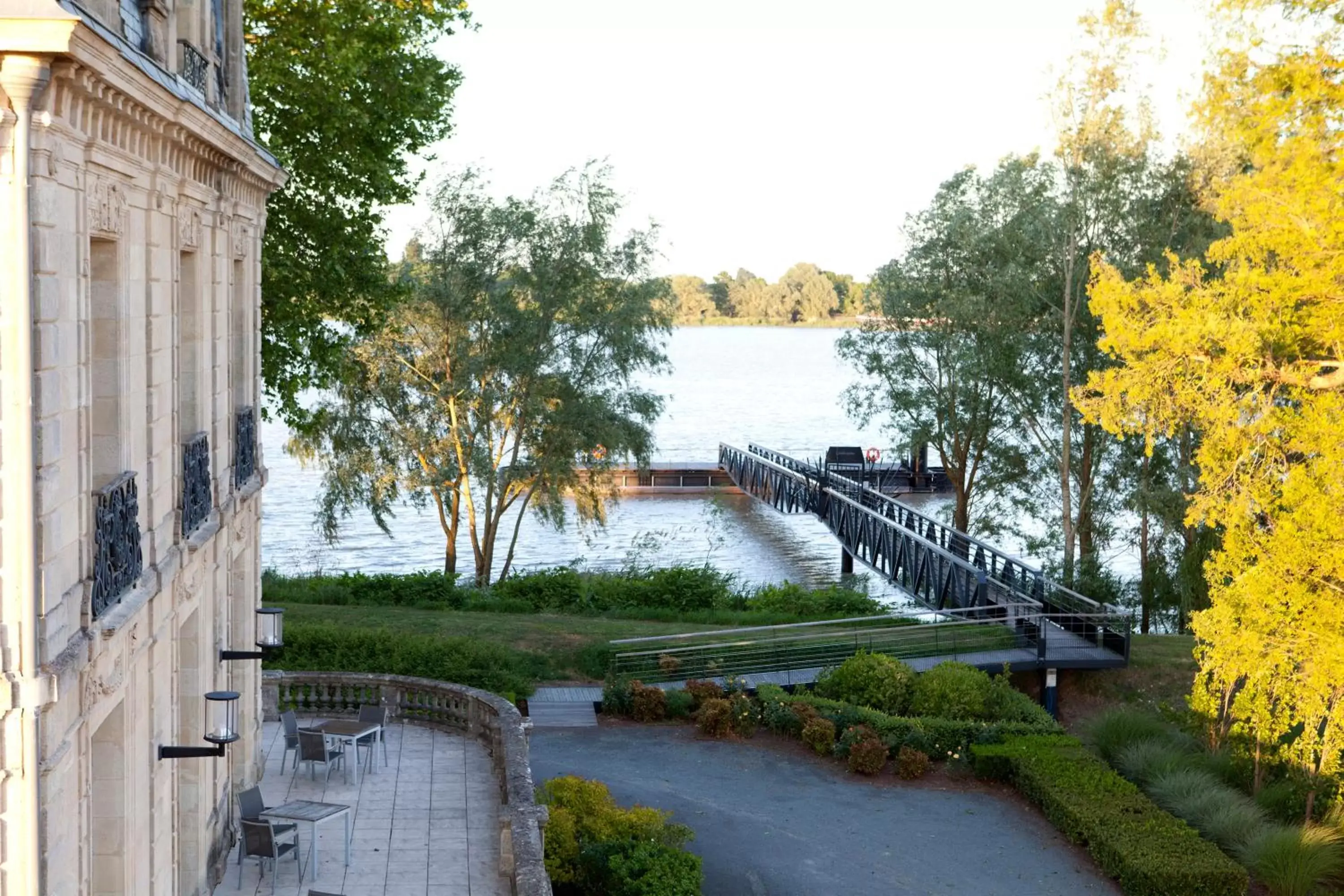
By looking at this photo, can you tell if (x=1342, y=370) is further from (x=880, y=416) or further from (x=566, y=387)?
(x=880, y=416)

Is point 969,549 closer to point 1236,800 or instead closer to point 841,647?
point 841,647

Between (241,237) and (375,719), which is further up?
(241,237)

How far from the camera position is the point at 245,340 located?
49.3 feet

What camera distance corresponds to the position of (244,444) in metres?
14.3

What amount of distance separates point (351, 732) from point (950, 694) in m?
9.75

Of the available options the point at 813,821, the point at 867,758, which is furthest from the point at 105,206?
the point at 867,758

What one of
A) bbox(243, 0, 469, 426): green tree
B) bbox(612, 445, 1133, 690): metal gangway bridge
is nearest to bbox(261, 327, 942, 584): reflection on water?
bbox(243, 0, 469, 426): green tree

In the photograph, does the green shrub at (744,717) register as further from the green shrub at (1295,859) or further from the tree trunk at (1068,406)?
the tree trunk at (1068,406)

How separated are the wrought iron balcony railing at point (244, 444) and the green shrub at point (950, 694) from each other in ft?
37.6

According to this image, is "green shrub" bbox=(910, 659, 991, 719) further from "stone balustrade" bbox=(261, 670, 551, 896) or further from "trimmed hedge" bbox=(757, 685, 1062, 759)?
"stone balustrade" bbox=(261, 670, 551, 896)

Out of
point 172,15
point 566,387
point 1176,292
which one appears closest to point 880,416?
point 566,387

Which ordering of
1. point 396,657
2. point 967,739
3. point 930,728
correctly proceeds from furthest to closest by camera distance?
point 396,657 → point 930,728 → point 967,739

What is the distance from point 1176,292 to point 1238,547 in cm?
356

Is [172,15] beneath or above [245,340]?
above
